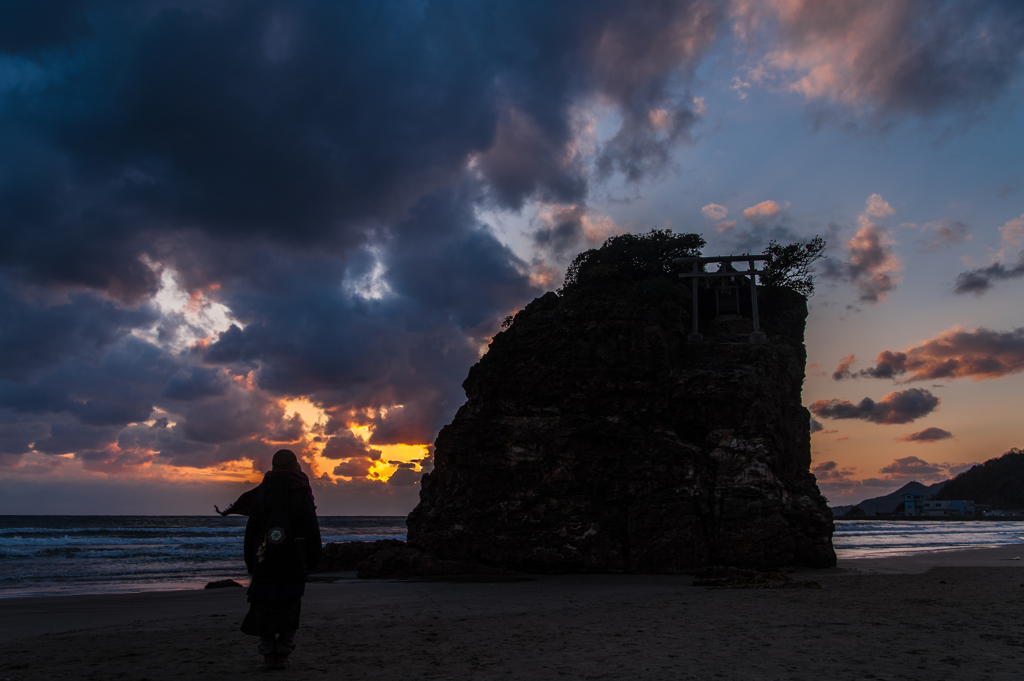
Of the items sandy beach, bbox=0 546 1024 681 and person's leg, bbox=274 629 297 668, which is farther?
person's leg, bbox=274 629 297 668

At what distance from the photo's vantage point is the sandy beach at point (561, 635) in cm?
605

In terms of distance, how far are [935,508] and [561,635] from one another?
15262 cm

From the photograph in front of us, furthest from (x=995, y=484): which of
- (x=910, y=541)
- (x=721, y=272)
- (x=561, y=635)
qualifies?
(x=561, y=635)

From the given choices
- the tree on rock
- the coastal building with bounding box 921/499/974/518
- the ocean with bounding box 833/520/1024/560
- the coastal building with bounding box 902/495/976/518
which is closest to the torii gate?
the tree on rock

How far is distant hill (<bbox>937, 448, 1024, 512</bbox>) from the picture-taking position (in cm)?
14388

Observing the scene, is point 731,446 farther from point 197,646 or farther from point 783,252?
point 197,646

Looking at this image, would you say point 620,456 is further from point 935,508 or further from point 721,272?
point 935,508

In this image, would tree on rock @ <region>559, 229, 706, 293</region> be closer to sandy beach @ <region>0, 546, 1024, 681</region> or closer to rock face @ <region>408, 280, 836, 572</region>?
rock face @ <region>408, 280, 836, 572</region>

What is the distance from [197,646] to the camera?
7.65 meters

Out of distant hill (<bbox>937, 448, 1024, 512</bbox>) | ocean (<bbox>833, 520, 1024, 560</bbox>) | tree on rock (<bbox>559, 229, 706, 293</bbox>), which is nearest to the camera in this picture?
tree on rock (<bbox>559, 229, 706, 293</bbox>)

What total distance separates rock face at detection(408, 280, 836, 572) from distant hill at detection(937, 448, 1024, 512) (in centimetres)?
16308

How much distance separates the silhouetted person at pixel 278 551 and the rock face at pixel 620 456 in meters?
13.2

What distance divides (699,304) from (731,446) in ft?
32.7

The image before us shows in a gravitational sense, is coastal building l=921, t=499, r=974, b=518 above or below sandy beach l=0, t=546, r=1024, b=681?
below
